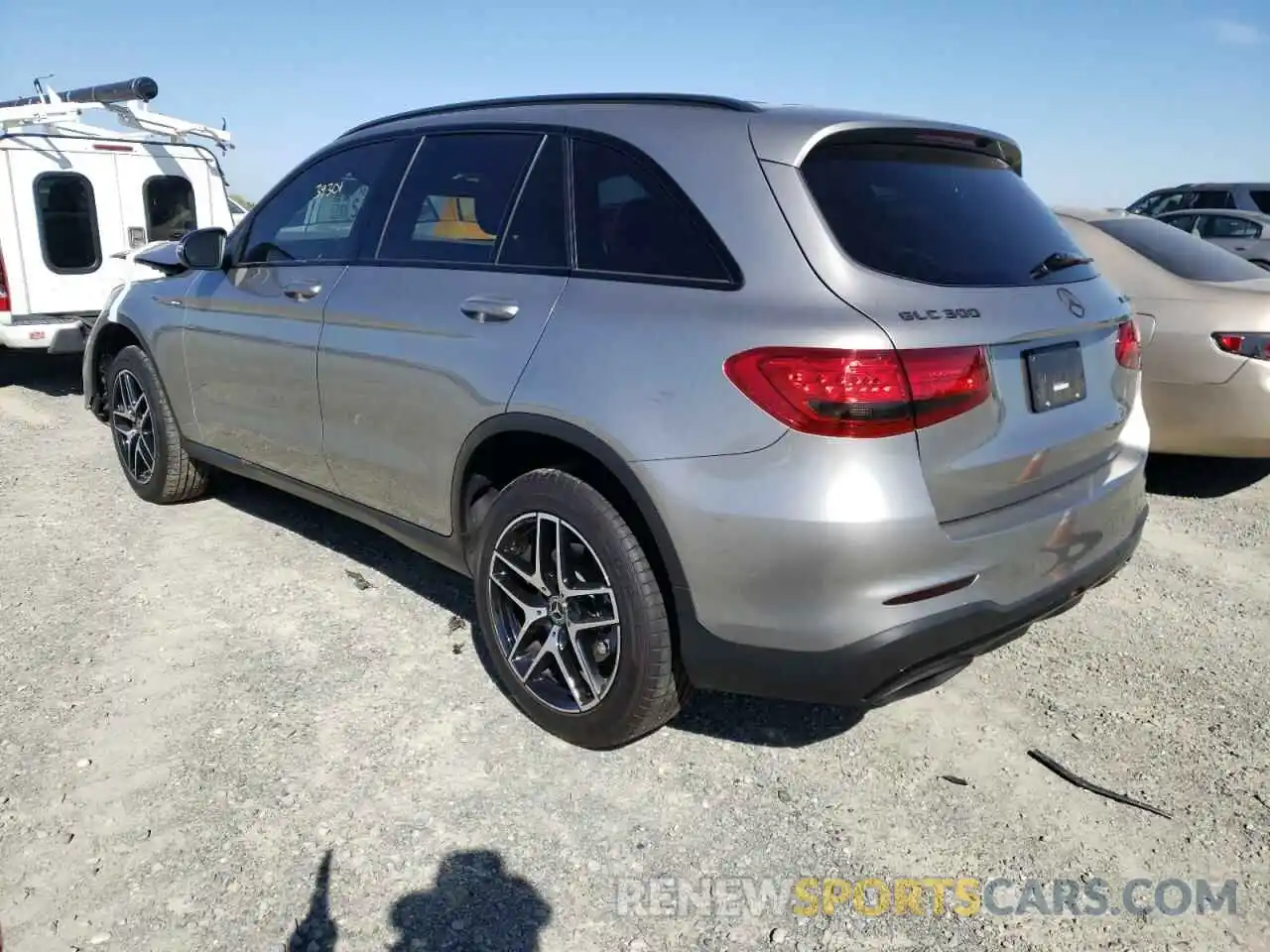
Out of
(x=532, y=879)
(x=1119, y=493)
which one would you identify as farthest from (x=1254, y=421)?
(x=532, y=879)

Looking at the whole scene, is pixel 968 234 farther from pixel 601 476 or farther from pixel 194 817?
pixel 194 817

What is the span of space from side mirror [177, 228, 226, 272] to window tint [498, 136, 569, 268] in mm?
1829

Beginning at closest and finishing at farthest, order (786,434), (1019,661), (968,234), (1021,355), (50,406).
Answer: (786,434) → (1021,355) → (968,234) → (1019,661) → (50,406)

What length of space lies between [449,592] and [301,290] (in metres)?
1.31

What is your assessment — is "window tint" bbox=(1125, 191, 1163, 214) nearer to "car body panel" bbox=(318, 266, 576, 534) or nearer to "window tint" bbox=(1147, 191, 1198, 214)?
"window tint" bbox=(1147, 191, 1198, 214)

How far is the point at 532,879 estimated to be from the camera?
238cm

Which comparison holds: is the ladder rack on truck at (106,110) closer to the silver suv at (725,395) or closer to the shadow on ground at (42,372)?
the shadow on ground at (42,372)

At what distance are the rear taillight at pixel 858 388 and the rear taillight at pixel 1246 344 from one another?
3.28m

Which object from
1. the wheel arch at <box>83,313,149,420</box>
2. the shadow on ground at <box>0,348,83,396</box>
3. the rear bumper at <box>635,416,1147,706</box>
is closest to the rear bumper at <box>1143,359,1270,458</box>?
the rear bumper at <box>635,416,1147,706</box>

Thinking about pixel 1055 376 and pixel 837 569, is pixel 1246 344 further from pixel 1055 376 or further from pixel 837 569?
pixel 837 569

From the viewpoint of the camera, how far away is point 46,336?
7.43m

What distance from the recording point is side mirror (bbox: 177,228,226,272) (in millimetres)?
4207

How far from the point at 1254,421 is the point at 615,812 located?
3.89 meters

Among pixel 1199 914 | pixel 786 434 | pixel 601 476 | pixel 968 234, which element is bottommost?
pixel 1199 914
